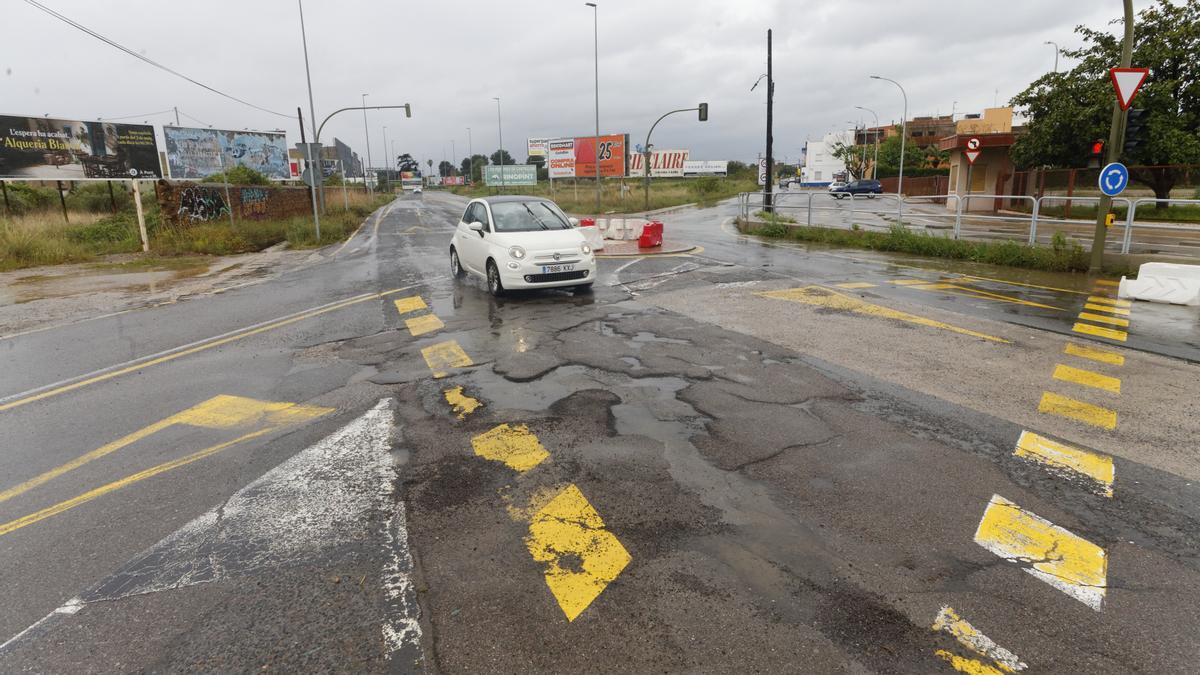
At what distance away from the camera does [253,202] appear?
2884 cm

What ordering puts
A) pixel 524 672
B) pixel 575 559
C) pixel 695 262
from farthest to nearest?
pixel 695 262 < pixel 575 559 < pixel 524 672

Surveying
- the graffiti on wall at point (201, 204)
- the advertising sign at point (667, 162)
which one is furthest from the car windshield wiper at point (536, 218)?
the advertising sign at point (667, 162)

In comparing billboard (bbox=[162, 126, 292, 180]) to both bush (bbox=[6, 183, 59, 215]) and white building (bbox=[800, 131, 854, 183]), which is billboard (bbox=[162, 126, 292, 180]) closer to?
bush (bbox=[6, 183, 59, 215])

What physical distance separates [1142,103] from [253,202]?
38.1 m

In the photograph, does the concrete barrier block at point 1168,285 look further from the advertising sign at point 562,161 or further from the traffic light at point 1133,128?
the advertising sign at point 562,161

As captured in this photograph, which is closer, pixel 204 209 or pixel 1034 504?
pixel 1034 504

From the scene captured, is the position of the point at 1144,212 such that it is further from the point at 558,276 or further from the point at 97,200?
the point at 97,200

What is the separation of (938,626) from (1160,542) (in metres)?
1.65

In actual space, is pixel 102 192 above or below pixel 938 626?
above

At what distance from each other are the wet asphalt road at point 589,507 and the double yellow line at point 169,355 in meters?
0.08

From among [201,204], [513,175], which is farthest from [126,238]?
[513,175]

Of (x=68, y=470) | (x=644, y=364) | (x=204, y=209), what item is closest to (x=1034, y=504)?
(x=644, y=364)

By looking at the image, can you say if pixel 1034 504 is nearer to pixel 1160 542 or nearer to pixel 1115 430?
pixel 1160 542

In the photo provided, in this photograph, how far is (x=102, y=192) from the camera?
39719mm
